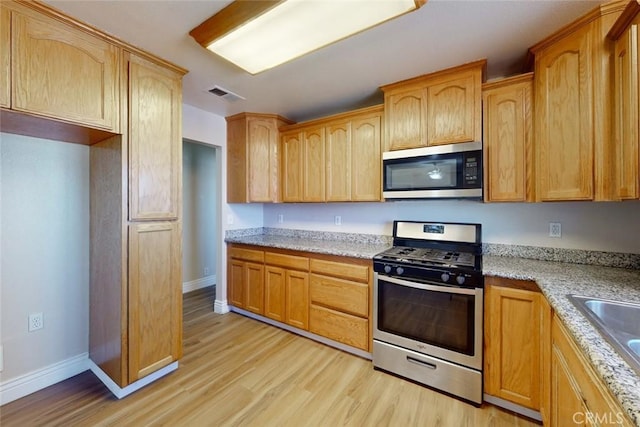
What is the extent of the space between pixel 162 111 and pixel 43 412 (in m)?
2.20

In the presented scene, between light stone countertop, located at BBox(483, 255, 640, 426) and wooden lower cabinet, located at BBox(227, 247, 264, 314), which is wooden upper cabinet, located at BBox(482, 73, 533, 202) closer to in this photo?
light stone countertop, located at BBox(483, 255, 640, 426)

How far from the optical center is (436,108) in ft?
7.09

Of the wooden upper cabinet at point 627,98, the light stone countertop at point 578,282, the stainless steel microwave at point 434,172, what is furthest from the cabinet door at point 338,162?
the wooden upper cabinet at point 627,98

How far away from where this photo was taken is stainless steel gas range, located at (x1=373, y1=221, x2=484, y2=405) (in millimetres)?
1796

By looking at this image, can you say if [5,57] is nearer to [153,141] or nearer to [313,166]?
[153,141]

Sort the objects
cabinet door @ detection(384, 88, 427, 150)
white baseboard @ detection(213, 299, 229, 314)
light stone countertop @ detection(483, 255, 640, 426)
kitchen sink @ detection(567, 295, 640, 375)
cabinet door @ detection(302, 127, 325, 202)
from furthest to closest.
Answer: white baseboard @ detection(213, 299, 229, 314)
cabinet door @ detection(302, 127, 325, 202)
cabinet door @ detection(384, 88, 427, 150)
kitchen sink @ detection(567, 295, 640, 375)
light stone countertop @ detection(483, 255, 640, 426)

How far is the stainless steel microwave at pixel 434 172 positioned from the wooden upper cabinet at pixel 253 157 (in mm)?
1457

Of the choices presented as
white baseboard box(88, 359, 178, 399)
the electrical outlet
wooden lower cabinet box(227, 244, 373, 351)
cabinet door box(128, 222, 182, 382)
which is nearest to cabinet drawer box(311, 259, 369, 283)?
wooden lower cabinet box(227, 244, 373, 351)

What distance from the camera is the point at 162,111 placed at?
2.02m

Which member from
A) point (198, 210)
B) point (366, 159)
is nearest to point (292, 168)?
point (366, 159)

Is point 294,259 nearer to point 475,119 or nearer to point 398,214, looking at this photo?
point 398,214

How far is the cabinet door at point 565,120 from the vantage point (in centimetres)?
156

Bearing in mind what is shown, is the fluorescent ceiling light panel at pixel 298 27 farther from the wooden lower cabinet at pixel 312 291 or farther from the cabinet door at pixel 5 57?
the wooden lower cabinet at pixel 312 291

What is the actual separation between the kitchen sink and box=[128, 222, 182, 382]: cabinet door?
2.49 meters
